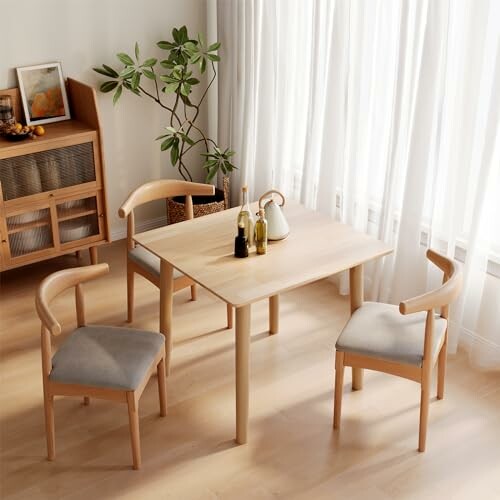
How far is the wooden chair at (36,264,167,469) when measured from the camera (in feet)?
10.2

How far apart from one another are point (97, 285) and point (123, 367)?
157cm

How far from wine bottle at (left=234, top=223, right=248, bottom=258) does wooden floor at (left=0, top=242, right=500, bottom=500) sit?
69cm

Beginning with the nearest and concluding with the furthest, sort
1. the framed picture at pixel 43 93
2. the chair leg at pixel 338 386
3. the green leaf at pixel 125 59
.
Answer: the chair leg at pixel 338 386 → the framed picture at pixel 43 93 → the green leaf at pixel 125 59

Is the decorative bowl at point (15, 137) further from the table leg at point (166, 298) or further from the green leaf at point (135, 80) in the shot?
the table leg at point (166, 298)

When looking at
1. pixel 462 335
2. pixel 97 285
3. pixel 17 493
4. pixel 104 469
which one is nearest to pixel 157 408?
pixel 104 469

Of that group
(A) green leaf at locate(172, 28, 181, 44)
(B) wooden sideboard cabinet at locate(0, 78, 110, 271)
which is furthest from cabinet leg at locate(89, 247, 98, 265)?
(A) green leaf at locate(172, 28, 181, 44)

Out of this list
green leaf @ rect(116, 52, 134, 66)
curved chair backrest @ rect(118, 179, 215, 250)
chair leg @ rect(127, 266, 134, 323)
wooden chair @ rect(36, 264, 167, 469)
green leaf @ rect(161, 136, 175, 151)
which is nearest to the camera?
wooden chair @ rect(36, 264, 167, 469)

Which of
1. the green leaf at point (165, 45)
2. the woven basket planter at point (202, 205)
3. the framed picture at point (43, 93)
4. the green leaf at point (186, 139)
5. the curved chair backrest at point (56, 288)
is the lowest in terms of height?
the woven basket planter at point (202, 205)

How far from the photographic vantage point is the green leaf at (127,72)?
4676mm

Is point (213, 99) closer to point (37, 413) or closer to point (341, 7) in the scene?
point (341, 7)

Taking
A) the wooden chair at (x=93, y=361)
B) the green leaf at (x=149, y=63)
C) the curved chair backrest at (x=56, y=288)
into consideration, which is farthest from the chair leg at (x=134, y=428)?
the green leaf at (x=149, y=63)

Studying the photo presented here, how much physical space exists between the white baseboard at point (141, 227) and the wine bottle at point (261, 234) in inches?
77.6

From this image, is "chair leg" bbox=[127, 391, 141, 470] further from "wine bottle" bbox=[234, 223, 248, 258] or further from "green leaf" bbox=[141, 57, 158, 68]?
"green leaf" bbox=[141, 57, 158, 68]

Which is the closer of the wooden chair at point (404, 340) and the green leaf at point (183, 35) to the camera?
the wooden chair at point (404, 340)
